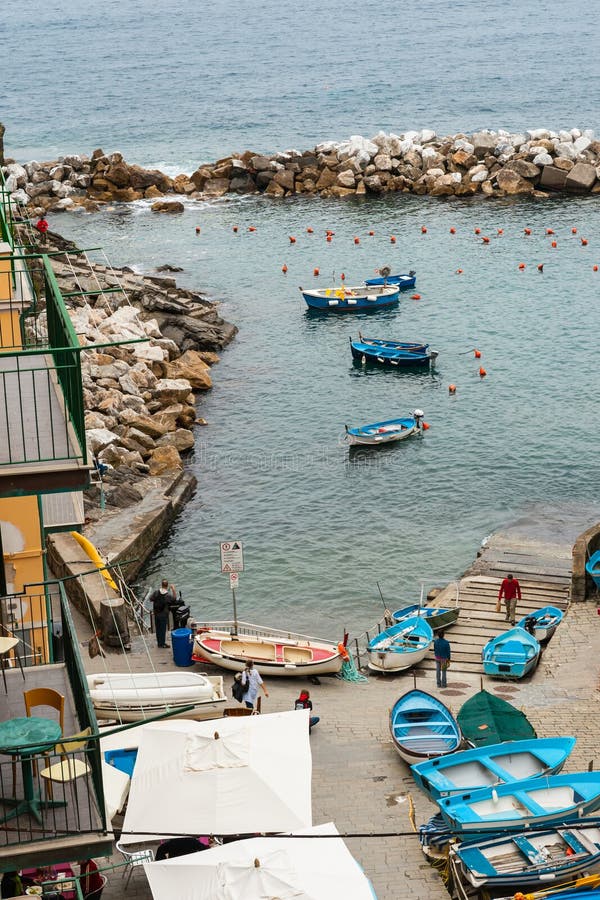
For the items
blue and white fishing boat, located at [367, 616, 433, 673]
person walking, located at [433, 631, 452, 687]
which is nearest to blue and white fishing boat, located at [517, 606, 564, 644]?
blue and white fishing boat, located at [367, 616, 433, 673]

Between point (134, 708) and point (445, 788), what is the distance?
6.11 meters

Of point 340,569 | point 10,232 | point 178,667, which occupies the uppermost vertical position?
point 10,232

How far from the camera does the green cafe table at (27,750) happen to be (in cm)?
1203

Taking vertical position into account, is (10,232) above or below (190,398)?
above

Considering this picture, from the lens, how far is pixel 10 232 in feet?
64.0

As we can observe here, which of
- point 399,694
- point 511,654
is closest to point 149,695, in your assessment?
point 399,694

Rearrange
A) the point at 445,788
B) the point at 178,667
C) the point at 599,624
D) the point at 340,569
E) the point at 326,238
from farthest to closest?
1. the point at 326,238
2. the point at 340,569
3. the point at 599,624
4. the point at 178,667
5. the point at 445,788

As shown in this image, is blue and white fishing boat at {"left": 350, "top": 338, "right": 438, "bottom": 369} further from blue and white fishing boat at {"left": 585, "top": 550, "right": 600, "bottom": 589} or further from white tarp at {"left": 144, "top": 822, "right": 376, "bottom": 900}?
white tarp at {"left": 144, "top": 822, "right": 376, "bottom": 900}

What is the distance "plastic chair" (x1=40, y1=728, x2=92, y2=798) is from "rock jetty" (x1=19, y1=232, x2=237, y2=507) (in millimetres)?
25882

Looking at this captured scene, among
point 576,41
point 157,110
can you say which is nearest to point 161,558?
point 157,110

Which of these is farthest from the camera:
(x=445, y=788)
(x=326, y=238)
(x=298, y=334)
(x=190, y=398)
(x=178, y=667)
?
(x=326, y=238)

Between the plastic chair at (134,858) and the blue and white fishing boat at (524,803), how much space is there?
15.1 feet

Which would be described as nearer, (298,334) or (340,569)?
(340,569)

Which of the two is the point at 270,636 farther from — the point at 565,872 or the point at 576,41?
the point at 576,41
